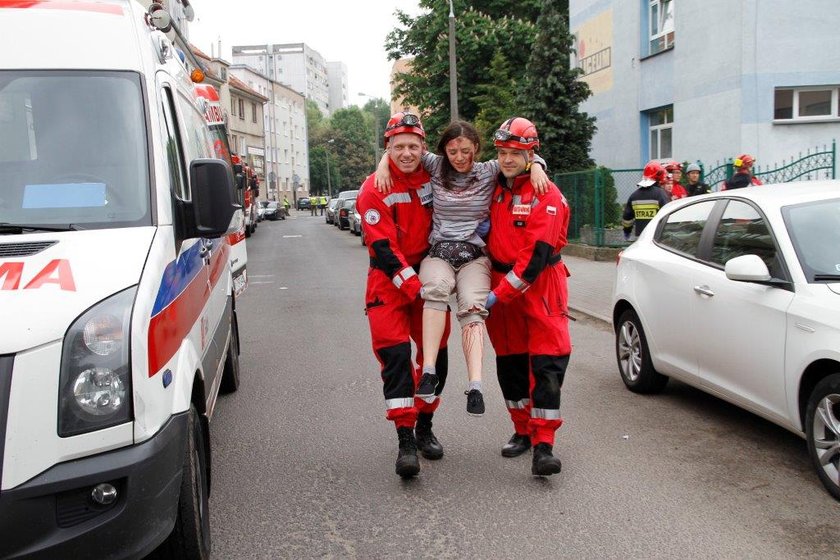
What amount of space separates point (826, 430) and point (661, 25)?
1755cm

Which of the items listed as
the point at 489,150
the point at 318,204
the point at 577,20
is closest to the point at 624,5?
the point at 577,20

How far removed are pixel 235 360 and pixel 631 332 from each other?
3289 millimetres

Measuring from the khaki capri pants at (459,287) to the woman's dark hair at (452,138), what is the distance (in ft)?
1.49

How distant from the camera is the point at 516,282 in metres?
4.21

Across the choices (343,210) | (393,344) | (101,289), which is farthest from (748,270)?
Result: (343,210)

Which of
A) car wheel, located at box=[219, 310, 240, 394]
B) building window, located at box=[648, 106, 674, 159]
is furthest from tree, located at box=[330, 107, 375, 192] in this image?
car wheel, located at box=[219, 310, 240, 394]

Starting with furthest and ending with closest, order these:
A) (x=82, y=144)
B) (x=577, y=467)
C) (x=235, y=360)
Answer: (x=235, y=360)
(x=577, y=467)
(x=82, y=144)

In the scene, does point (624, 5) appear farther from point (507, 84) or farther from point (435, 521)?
point (435, 521)

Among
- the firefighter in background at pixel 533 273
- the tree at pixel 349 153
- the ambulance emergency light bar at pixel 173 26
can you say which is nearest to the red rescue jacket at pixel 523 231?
the firefighter in background at pixel 533 273

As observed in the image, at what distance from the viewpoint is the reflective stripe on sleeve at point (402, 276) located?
4.25m

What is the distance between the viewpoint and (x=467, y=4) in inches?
1364

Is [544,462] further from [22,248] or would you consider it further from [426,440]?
[22,248]

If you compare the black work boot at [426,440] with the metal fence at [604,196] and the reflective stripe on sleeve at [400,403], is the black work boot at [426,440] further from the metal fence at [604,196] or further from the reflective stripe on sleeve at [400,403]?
the metal fence at [604,196]

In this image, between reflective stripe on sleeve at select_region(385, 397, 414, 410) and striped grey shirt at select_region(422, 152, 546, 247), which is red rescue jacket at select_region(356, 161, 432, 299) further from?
reflective stripe on sleeve at select_region(385, 397, 414, 410)
